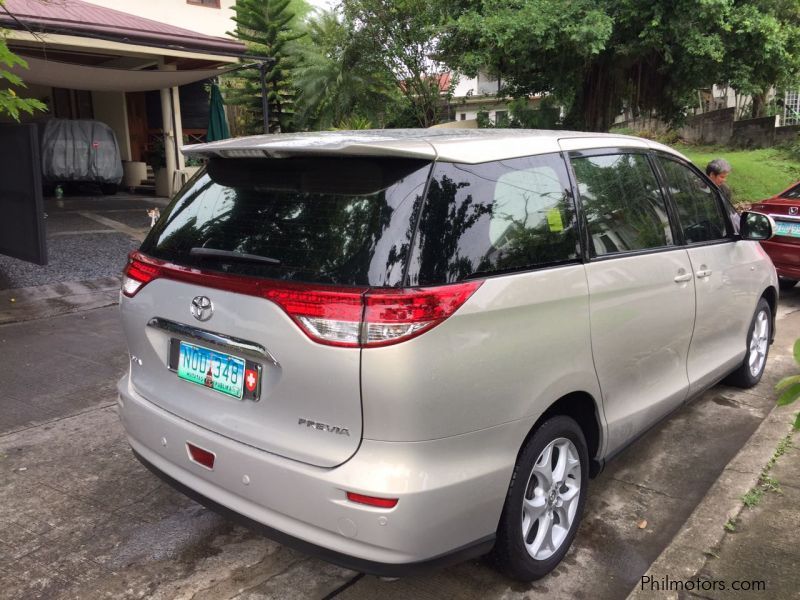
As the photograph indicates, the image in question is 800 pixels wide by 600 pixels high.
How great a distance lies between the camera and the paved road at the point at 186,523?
2754mm

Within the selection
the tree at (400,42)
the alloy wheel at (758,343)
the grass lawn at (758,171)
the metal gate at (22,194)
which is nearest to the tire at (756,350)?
the alloy wheel at (758,343)

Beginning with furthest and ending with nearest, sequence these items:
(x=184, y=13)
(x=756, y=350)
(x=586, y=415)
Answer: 1. (x=184, y=13)
2. (x=756, y=350)
3. (x=586, y=415)

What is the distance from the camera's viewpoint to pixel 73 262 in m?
9.09

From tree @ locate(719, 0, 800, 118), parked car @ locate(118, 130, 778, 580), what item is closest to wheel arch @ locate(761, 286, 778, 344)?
parked car @ locate(118, 130, 778, 580)

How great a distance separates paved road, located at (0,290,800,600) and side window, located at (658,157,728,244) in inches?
50.9

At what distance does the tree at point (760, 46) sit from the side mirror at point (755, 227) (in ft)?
28.5

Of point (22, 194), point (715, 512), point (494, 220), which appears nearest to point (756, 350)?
point (715, 512)

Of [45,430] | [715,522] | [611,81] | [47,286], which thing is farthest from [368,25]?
[715,522]

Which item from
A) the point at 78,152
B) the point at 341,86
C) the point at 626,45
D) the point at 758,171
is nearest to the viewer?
the point at 626,45

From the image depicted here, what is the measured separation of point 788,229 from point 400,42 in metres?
13.6

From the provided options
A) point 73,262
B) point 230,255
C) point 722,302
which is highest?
point 230,255

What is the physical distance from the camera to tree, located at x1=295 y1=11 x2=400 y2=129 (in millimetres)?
19862

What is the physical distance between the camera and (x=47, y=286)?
25.9 feet

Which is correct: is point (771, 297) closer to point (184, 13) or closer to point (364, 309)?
point (364, 309)
